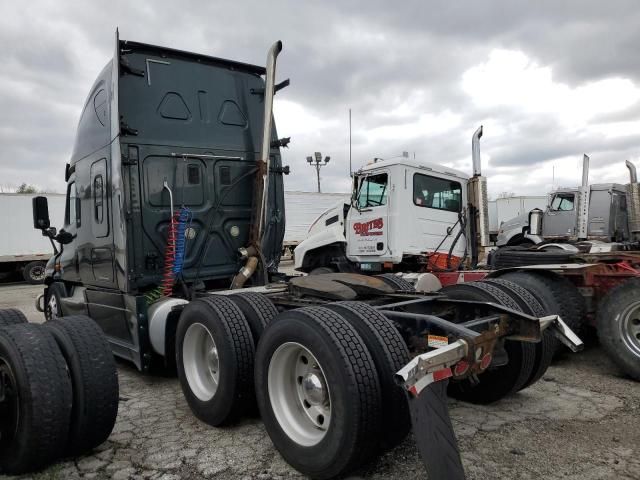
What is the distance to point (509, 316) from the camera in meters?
3.03

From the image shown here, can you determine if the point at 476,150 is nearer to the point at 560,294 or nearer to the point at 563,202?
the point at 560,294

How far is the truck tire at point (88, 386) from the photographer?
315 centimetres

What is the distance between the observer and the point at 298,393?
10.2ft

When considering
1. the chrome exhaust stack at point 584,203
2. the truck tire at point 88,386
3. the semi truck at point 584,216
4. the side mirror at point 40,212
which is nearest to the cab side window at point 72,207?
the side mirror at point 40,212

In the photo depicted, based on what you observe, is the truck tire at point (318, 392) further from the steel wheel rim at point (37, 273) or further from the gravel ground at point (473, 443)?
the steel wheel rim at point (37, 273)

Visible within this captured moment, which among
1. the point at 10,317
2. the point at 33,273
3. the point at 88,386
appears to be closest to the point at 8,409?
the point at 88,386

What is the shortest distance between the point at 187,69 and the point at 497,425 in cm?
474

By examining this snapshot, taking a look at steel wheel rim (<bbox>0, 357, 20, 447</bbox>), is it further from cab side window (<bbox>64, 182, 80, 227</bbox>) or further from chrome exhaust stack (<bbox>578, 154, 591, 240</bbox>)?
chrome exhaust stack (<bbox>578, 154, 591, 240</bbox>)

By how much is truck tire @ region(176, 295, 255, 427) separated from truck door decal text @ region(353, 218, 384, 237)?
186 inches

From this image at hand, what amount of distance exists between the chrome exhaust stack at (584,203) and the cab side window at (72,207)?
9.61 m

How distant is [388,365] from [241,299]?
160 centimetres

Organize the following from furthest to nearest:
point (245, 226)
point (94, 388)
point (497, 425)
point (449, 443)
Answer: point (245, 226)
point (497, 425)
point (94, 388)
point (449, 443)

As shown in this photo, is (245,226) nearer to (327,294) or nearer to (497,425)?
(327,294)

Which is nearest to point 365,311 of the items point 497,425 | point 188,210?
point 497,425
